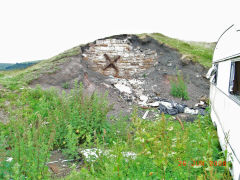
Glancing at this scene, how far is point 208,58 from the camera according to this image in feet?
46.9

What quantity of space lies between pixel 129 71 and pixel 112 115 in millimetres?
7648

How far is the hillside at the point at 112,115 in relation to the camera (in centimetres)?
313

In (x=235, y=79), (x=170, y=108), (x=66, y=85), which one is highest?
(x=235, y=79)

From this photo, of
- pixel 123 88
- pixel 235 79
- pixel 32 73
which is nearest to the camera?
pixel 235 79

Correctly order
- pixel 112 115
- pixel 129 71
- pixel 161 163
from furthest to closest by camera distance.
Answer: pixel 129 71
pixel 112 115
pixel 161 163

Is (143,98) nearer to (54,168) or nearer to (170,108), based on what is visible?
(170,108)

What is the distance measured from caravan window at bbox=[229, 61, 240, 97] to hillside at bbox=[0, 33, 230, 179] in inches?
43.2

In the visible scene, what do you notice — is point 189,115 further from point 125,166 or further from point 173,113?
point 125,166

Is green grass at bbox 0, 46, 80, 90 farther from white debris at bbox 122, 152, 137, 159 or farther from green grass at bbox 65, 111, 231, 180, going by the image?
green grass at bbox 65, 111, 231, 180

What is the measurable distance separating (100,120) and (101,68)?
9.42m

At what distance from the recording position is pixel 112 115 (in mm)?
7574

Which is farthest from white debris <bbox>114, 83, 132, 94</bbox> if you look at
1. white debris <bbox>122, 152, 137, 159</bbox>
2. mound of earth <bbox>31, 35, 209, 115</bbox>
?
white debris <bbox>122, 152, 137, 159</bbox>

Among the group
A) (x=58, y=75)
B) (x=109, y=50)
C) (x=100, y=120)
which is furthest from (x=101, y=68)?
(x=100, y=120)

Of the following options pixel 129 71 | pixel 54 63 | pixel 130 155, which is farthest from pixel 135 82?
pixel 130 155
